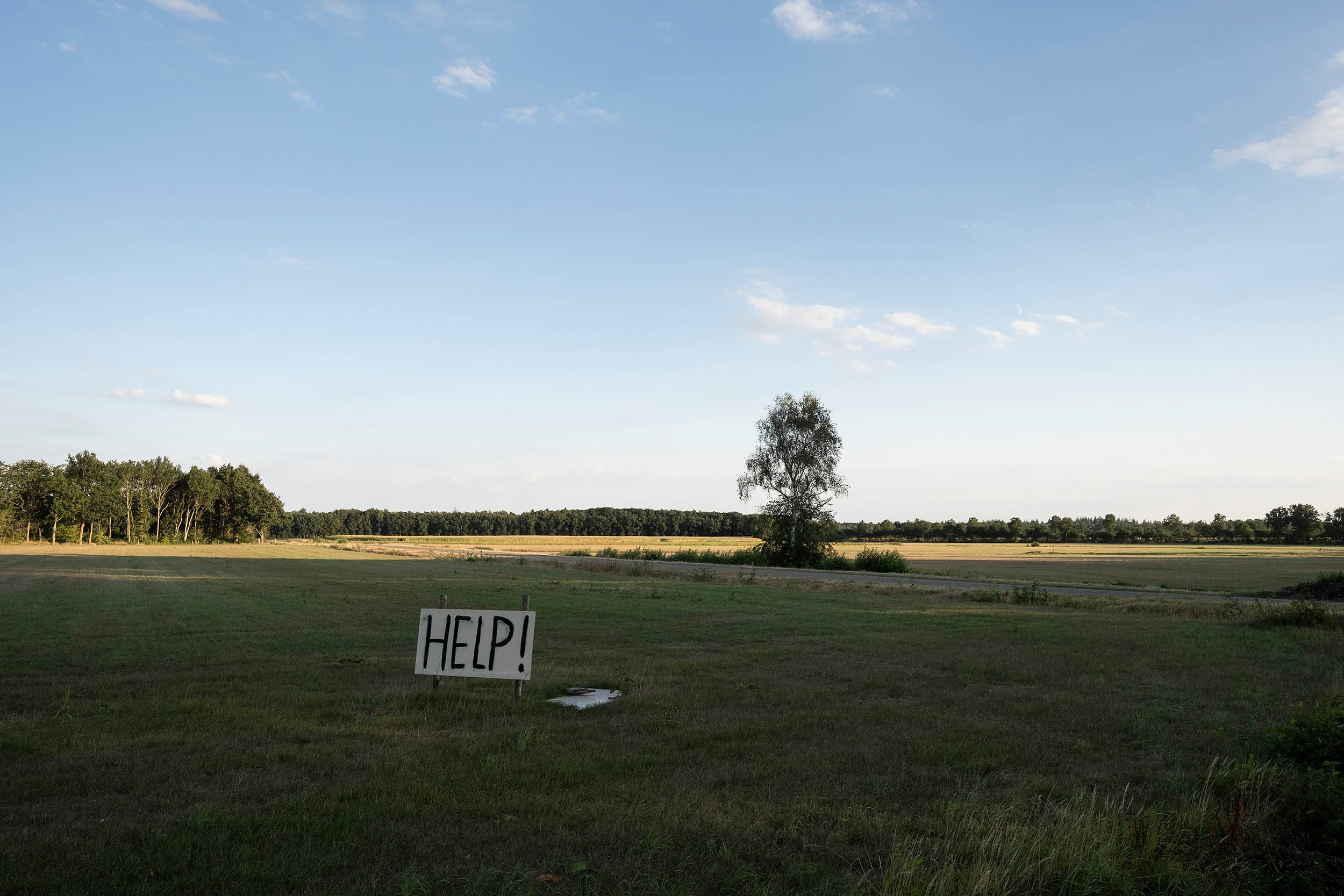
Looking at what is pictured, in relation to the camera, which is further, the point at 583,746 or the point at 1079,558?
→ the point at 1079,558

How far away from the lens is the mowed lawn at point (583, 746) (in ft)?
17.7

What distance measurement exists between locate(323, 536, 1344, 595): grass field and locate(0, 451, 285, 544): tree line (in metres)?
32.0

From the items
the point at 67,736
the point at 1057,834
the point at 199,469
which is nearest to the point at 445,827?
the point at 1057,834

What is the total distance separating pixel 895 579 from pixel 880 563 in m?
11.8

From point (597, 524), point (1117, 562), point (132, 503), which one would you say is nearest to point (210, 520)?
point (132, 503)

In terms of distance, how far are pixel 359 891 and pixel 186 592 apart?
91.3 ft

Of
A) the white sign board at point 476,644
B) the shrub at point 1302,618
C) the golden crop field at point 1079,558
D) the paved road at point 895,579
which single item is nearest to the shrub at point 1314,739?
the white sign board at point 476,644

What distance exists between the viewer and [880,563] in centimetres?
5291

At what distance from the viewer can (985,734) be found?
9.05 metres

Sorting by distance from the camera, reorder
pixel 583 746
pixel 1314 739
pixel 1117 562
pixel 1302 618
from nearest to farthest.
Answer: pixel 1314 739, pixel 583 746, pixel 1302 618, pixel 1117 562

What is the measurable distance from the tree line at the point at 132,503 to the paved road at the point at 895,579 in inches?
3589

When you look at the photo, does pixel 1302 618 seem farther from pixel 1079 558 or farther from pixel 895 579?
pixel 1079 558

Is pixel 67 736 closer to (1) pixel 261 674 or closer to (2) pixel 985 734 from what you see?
(1) pixel 261 674

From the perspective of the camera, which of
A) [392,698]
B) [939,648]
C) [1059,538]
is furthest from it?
[1059,538]
